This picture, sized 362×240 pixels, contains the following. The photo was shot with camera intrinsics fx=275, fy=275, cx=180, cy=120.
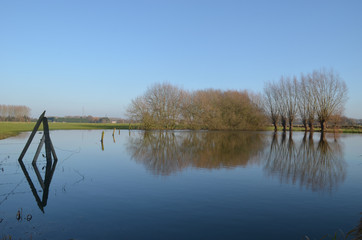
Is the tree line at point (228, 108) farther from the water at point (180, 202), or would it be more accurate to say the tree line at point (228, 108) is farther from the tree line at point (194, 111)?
the water at point (180, 202)

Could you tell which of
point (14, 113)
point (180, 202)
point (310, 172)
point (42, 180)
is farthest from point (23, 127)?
point (14, 113)

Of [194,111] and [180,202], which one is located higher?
[194,111]

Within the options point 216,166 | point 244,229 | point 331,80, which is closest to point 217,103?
point 331,80

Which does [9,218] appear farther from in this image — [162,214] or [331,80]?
[331,80]

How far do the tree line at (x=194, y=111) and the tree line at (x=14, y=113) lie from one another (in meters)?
99.3

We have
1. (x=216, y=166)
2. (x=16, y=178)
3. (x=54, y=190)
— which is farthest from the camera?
(x=216, y=166)

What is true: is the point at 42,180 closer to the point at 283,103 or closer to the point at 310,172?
the point at 310,172

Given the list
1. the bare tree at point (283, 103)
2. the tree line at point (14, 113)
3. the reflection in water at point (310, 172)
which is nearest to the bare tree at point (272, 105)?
the bare tree at point (283, 103)

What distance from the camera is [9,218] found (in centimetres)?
727

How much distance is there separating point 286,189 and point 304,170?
4798 millimetres

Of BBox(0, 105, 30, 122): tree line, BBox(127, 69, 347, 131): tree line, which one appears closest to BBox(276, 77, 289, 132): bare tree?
BBox(127, 69, 347, 131): tree line

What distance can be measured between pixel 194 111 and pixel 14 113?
400 feet

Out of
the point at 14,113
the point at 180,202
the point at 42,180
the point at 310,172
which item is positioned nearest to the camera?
the point at 180,202

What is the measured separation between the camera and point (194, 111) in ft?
219
